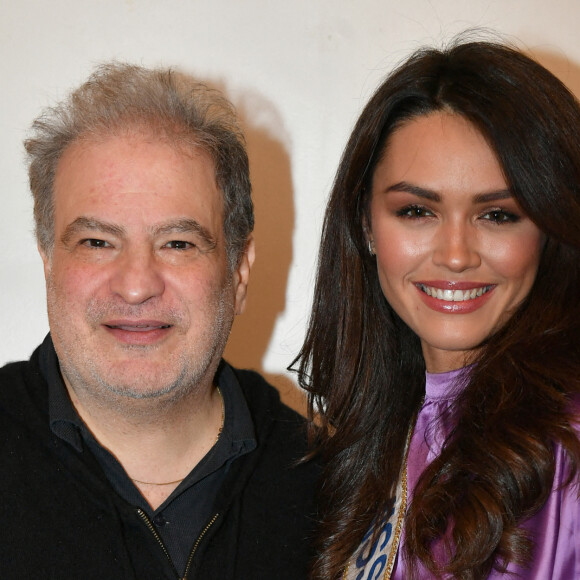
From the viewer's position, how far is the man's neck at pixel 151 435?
191 centimetres

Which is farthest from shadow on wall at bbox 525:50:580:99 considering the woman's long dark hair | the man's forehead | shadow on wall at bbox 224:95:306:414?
the man's forehead

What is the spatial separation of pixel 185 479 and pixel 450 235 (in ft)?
2.49

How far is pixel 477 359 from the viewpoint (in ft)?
6.22

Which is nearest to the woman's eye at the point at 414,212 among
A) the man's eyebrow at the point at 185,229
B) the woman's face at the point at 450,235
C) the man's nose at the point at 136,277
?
the woman's face at the point at 450,235

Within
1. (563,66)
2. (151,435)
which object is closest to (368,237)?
(151,435)

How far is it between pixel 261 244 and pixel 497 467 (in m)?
1.35

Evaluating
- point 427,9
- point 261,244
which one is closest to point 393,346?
point 261,244

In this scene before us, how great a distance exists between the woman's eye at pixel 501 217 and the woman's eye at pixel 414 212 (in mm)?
116

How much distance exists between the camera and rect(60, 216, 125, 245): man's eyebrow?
6.12ft

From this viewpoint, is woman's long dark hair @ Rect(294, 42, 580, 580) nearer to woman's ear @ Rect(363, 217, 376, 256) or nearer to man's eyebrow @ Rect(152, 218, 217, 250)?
woman's ear @ Rect(363, 217, 376, 256)

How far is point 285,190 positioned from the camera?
2.81 meters

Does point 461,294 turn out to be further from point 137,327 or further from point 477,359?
point 137,327

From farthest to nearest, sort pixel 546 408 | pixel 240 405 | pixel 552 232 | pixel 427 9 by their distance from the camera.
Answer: pixel 427 9, pixel 240 405, pixel 552 232, pixel 546 408

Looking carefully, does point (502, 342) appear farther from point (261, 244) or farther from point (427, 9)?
point (427, 9)
